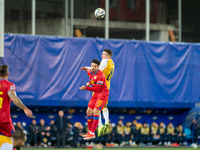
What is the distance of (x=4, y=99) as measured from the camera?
9.25 meters

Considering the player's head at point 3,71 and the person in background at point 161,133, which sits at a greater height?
the player's head at point 3,71

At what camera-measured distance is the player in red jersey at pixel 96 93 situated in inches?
448

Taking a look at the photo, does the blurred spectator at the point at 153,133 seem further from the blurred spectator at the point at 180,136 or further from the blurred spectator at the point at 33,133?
the blurred spectator at the point at 33,133

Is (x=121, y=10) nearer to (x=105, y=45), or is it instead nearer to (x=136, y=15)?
(x=136, y=15)


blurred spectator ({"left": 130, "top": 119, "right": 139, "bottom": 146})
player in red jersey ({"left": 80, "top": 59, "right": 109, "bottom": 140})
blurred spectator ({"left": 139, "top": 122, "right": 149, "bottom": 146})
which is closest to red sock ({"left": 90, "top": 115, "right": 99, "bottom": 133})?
player in red jersey ({"left": 80, "top": 59, "right": 109, "bottom": 140})

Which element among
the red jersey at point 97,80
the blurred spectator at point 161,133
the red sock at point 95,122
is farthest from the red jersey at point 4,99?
the blurred spectator at point 161,133

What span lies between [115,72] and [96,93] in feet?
34.4

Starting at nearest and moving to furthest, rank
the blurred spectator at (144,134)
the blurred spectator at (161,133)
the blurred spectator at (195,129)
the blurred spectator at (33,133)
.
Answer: the blurred spectator at (33,133) < the blurred spectator at (144,134) < the blurred spectator at (161,133) < the blurred spectator at (195,129)

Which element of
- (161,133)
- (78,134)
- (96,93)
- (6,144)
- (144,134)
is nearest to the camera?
(6,144)

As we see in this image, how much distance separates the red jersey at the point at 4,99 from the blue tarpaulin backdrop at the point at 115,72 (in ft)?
38.0

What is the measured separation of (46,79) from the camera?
69.8 ft

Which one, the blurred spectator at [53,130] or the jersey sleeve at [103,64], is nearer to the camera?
the jersey sleeve at [103,64]

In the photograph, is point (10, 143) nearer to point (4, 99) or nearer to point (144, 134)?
point (4, 99)

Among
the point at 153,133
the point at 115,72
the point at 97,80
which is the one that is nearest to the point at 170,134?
Answer: the point at 153,133
